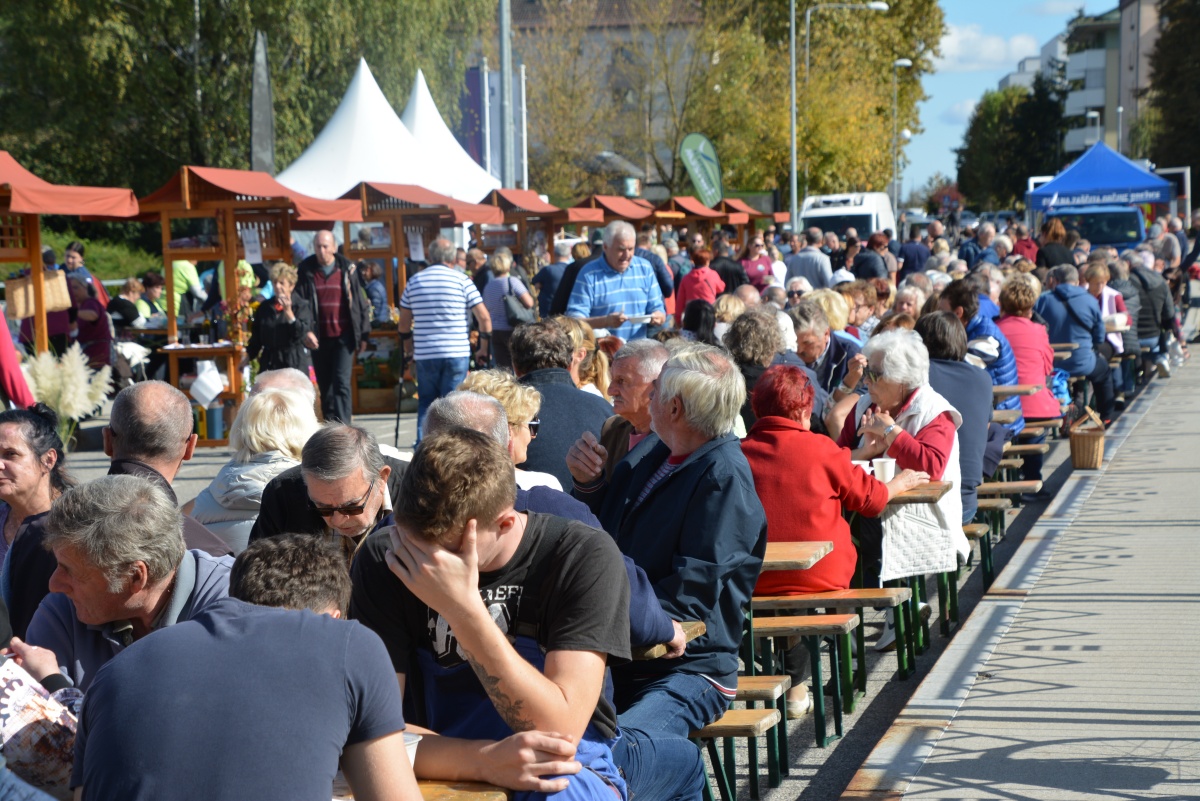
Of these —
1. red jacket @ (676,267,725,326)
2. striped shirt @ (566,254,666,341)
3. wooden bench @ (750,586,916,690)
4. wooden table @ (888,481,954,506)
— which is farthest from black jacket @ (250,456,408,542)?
red jacket @ (676,267,725,326)

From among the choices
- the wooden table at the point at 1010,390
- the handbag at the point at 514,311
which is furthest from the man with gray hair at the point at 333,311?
the wooden table at the point at 1010,390

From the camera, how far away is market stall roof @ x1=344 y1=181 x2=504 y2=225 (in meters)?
15.9

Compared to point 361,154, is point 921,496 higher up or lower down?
lower down

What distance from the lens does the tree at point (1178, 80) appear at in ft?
178

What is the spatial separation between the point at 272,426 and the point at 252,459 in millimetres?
142

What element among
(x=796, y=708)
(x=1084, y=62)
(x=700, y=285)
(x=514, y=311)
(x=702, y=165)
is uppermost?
(x=1084, y=62)

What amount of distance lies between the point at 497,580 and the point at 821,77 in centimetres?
4359

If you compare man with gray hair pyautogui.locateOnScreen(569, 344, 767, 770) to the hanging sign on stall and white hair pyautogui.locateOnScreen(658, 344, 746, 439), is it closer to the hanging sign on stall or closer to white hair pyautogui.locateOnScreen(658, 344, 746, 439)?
white hair pyautogui.locateOnScreen(658, 344, 746, 439)

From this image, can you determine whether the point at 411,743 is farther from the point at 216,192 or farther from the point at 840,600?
the point at 216,192

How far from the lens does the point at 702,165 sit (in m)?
24.2

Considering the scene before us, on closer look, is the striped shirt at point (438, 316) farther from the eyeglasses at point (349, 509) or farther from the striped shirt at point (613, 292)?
the eyeglasses at point (349, 509)

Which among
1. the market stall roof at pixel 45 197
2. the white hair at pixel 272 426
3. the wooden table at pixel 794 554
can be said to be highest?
the market stall roof at pixel 45 197

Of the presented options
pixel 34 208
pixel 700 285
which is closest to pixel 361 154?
pixel 700 285

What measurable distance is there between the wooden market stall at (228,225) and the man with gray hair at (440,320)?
226cm
